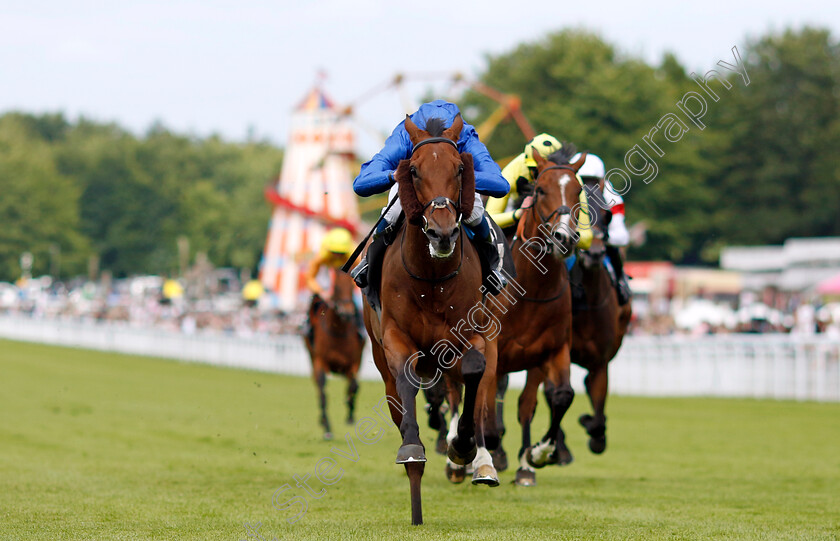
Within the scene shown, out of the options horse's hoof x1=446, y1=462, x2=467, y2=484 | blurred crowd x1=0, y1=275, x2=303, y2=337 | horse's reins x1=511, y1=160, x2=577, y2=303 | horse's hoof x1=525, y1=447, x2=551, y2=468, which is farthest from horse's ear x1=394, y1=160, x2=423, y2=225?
blurred crowd x1=0, y1=275, x2=303, y2=337

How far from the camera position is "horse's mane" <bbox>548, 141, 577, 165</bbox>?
808 centimetres

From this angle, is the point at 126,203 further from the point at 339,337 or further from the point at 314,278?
the point at 339,337

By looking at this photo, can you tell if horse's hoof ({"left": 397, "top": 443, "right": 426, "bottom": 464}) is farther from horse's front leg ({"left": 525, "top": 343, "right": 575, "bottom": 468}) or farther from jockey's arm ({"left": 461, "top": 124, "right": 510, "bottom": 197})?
horse's front leg ({"left": 525, "top": 343, "right": 575, "bottom": 468})

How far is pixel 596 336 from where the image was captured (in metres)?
9.52

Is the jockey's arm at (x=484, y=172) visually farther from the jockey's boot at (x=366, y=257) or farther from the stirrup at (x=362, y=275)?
the stirrup at (x=362, y=275)

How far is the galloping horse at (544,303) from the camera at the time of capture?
25.7 ft

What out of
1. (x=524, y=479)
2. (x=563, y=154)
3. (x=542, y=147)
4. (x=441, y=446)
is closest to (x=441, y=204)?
(x=563, y=154)

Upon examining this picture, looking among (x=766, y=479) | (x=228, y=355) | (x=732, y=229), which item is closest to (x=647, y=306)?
(x=228, y=355)

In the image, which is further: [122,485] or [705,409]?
[705,409]

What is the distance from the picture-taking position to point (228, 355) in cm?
3219

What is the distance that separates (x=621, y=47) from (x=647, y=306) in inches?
857

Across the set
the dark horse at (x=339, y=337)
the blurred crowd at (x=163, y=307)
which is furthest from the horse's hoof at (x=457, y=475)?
the blurred crowd at (x=163, y=307)

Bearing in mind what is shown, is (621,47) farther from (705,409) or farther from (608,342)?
(608,342)

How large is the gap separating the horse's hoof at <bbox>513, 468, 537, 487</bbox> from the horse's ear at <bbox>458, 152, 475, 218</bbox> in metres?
3.40
